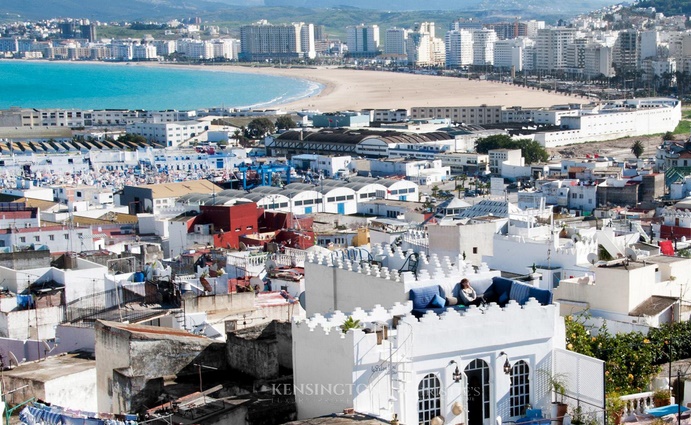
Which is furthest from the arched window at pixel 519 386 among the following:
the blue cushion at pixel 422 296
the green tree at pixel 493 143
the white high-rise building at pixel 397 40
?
the white high-rise building at pixel 397 40

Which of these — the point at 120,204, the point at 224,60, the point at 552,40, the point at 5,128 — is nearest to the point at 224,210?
the point at 120,204

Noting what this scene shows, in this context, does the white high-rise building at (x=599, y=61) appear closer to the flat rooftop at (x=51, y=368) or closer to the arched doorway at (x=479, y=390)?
the flat rooftop at (x=51, y=368)

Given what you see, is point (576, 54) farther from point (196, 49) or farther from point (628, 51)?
point (196, 49)

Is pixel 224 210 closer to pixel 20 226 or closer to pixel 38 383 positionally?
pixel 20 226

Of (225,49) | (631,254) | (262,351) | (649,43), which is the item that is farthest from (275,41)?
(262,351)

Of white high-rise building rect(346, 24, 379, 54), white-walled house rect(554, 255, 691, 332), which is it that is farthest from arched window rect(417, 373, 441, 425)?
white high-rise building rect(346, 24, 379, 54)
